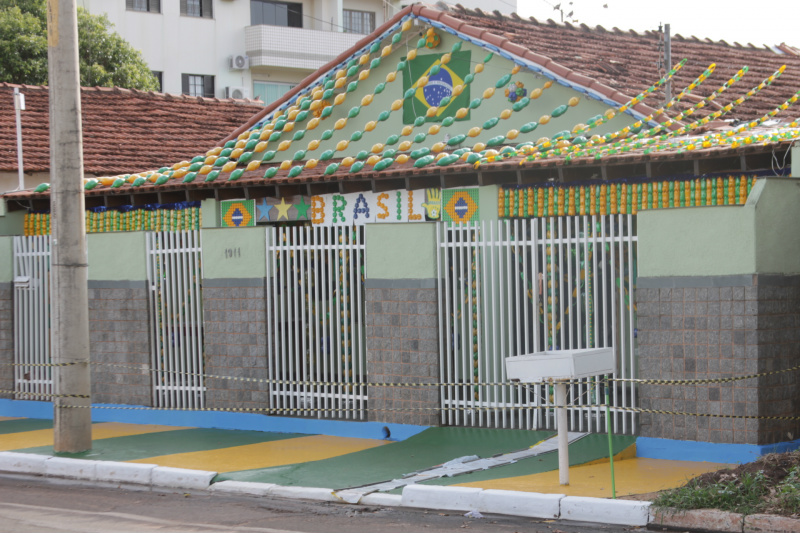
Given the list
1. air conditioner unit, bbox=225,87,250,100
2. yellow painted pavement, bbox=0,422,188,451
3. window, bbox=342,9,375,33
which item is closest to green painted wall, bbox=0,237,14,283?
yellow painted pavement, bbox=0,422,188,451

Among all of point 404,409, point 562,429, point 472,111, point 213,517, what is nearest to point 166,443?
Result: point 404,409

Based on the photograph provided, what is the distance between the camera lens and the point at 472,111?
1470 centimetres

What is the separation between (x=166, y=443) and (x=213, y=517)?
151 inches

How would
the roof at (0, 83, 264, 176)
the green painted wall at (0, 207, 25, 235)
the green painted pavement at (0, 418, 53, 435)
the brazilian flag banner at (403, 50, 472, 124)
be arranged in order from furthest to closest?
1. the roof at (0, 83, 264, 176)
2. the green painted wall at (0, 207, 25, 235)
3. the brazilian flag banner at (403, 50, 472, 124)
4. the green painted pavement at (0, 418, 53, 435)

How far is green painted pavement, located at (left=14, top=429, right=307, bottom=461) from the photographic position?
11.3 m

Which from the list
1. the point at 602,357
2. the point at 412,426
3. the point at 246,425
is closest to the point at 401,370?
the point at 412,426

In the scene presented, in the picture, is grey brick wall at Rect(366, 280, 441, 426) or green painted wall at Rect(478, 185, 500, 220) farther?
green painted wall at Rect(478, 185, 500, 220)

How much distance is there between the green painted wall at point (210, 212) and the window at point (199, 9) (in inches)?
887

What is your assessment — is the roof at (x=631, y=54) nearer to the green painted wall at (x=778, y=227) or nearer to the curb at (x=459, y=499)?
the green painted wall at (x=778, y=227)

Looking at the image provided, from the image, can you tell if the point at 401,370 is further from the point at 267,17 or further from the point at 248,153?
the point at 267,17

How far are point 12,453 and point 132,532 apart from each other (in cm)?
388

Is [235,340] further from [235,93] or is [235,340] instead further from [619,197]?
[235,93]

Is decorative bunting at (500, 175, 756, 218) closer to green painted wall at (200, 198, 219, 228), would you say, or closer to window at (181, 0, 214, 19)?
green painted wall at (200, 198, 219, 228)

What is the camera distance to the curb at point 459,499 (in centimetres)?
758
